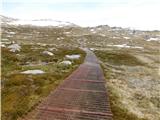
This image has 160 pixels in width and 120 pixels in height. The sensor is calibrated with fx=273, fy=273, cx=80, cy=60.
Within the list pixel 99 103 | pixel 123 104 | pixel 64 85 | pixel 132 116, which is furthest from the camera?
pixel 64 85

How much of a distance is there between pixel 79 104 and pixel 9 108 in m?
6.18

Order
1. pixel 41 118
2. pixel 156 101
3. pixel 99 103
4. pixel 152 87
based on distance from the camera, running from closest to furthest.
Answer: pixel 41 118 → pixel 99 103 → pixel 156 101 → pixel 152 87

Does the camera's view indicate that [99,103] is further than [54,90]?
No

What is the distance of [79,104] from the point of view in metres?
24.8

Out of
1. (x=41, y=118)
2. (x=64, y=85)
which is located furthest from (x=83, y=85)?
(x=41, y=118)

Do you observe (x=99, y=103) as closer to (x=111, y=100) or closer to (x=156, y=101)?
(x=111, y=100)

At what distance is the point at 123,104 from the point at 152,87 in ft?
44.7

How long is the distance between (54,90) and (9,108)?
7.72 m

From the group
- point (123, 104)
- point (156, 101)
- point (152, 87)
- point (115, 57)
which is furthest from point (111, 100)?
point (115, 57)

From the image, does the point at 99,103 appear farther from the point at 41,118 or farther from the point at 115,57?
the point at 115,57

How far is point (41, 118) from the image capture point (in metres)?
20.6

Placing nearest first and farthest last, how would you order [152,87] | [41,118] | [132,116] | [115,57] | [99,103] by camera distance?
[41,118] → [132,116] → [99,103] → [152,87] → [115,57]

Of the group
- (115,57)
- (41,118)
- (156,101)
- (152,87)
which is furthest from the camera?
(115,57)

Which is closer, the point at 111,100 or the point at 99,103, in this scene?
the point at 99,103
